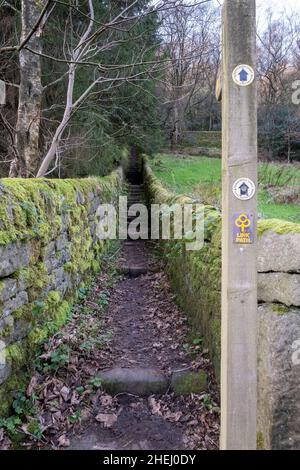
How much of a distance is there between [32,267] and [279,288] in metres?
2.39

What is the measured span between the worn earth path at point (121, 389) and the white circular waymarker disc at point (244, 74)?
8.99ft

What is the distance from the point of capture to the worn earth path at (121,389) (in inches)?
121

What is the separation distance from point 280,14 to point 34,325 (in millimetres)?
32482

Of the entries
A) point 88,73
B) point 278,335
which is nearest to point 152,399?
point 278,335

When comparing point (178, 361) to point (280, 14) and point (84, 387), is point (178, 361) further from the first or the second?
point (280, 14)

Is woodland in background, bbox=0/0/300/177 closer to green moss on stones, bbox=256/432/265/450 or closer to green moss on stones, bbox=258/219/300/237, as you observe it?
green moss on stones, bbox=258/219/300/237

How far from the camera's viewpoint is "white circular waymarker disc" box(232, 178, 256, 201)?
238 cm

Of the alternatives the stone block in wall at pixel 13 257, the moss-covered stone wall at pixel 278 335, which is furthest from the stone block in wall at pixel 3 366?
the moss-covered stone wall at pixel 278 335

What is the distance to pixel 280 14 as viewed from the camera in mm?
28609

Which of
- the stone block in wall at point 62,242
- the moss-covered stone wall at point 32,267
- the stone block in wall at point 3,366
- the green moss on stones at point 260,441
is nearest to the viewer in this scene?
the green moss on stones at point 260,441

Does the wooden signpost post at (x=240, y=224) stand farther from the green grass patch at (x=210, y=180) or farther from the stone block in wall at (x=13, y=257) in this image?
the green grass patch at (x=210, y=180)

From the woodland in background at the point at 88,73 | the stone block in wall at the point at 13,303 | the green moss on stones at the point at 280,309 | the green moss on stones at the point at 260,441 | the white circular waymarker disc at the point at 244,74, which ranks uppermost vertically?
the woodland in background at the point at 88,73

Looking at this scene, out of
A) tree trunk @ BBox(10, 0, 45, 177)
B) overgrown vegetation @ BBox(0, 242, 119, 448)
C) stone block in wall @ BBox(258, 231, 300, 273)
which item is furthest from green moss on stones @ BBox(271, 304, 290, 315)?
tree trunk @ BBox(10, 0, 45, 177)

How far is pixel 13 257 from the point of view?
10.8 feet
